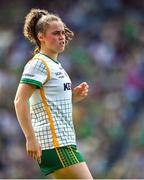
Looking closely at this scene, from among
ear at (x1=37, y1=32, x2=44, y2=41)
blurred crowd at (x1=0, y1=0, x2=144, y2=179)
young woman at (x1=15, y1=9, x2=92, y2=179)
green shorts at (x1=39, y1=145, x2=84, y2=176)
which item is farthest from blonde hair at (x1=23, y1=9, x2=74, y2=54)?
blurred crowd at (x1=0, y1=0, x2=144, y2=179)

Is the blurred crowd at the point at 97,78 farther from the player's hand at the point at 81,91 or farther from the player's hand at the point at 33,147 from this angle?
the player's hand at the point at 33,147

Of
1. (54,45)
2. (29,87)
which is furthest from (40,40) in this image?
(29,87)

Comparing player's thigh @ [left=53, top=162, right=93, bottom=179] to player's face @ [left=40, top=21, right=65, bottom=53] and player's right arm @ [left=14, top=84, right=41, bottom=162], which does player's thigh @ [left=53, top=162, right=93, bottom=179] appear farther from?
player's face @ [left=40, top=21, right=65, bottom=53]

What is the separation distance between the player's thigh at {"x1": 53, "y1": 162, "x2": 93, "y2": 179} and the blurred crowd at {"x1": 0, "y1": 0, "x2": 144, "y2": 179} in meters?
4.45

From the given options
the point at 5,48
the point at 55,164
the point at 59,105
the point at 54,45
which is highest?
the point at 5,48

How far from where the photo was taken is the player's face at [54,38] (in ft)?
13.0

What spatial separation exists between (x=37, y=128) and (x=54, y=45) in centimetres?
50

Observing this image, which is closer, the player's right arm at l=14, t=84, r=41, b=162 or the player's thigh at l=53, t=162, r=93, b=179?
the player's right arm at l=14, t=84, r=41, b=162

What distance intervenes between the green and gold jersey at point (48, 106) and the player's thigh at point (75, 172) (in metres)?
0.14

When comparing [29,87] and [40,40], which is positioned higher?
[40,40]

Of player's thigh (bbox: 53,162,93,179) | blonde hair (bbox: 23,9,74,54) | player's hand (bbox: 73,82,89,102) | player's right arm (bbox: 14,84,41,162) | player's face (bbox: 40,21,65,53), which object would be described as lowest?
player's thigh (bbox: 53,162,93,179)

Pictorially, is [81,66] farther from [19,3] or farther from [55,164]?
[55,164]

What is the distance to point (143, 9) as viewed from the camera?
9.52 meters

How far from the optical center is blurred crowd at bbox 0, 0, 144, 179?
856 cm
